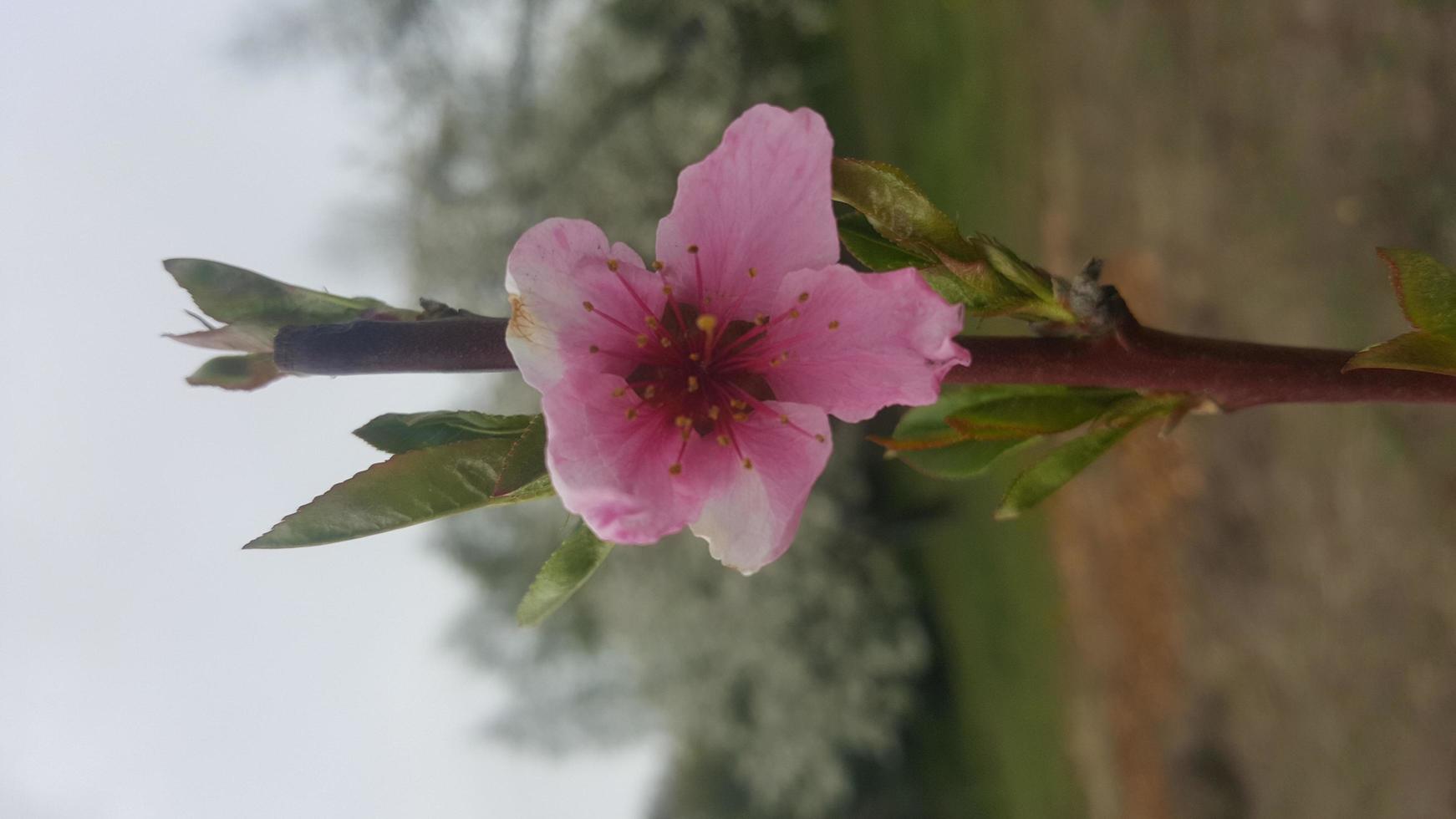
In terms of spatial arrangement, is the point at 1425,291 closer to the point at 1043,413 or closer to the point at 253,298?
the point at 1043,413

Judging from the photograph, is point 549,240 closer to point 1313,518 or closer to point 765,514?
point 765,514

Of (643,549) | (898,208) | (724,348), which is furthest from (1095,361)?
(643,549)

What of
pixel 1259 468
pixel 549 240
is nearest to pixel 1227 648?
pixel 1259 468

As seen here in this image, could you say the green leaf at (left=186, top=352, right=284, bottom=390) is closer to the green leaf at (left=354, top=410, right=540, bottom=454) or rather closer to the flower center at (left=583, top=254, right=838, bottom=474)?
the green leaf at (left=354, top=410, right=540, bottom=454)

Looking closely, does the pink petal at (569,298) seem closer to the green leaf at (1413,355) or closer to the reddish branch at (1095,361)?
the reddish branch at (1095,361)

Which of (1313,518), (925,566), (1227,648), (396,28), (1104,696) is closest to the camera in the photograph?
(1313,518)
